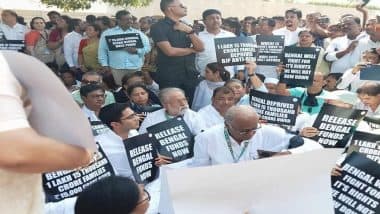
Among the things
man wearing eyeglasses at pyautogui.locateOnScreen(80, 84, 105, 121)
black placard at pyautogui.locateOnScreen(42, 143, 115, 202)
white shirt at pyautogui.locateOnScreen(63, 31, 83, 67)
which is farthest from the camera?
white shirt at pyautogui.locateOnScreen(63, 31, 83, 67)

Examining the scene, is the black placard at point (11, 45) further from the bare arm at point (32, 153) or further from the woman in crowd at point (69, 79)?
the bare arm at point (32, 153)

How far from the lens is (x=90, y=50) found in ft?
24.0

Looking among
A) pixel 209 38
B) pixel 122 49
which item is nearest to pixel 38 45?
pixel 122 49

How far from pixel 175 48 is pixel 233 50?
62 cm

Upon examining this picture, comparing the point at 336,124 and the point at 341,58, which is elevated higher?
the point at 336,124

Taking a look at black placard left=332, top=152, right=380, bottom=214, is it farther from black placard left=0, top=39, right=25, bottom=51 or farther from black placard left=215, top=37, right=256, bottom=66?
black placard left=0, top=39, right=25, bottom=51

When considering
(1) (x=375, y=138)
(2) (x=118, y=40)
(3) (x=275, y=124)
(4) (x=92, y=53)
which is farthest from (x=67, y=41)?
(1) (x=375, y=138)

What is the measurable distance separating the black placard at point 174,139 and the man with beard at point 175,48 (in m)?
1.81

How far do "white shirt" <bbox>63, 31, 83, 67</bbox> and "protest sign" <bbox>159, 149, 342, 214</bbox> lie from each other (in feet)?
21.1

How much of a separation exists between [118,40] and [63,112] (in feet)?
17.7

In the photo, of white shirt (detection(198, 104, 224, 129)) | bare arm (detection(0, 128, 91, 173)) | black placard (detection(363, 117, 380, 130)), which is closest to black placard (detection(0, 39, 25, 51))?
white shirt (detection(198, 104, 224, 129))

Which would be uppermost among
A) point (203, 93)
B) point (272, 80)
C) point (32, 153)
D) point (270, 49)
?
point (32, 153)

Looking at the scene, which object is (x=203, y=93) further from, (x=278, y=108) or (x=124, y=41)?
(x=278, y=108)

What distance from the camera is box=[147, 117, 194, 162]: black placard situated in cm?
371
